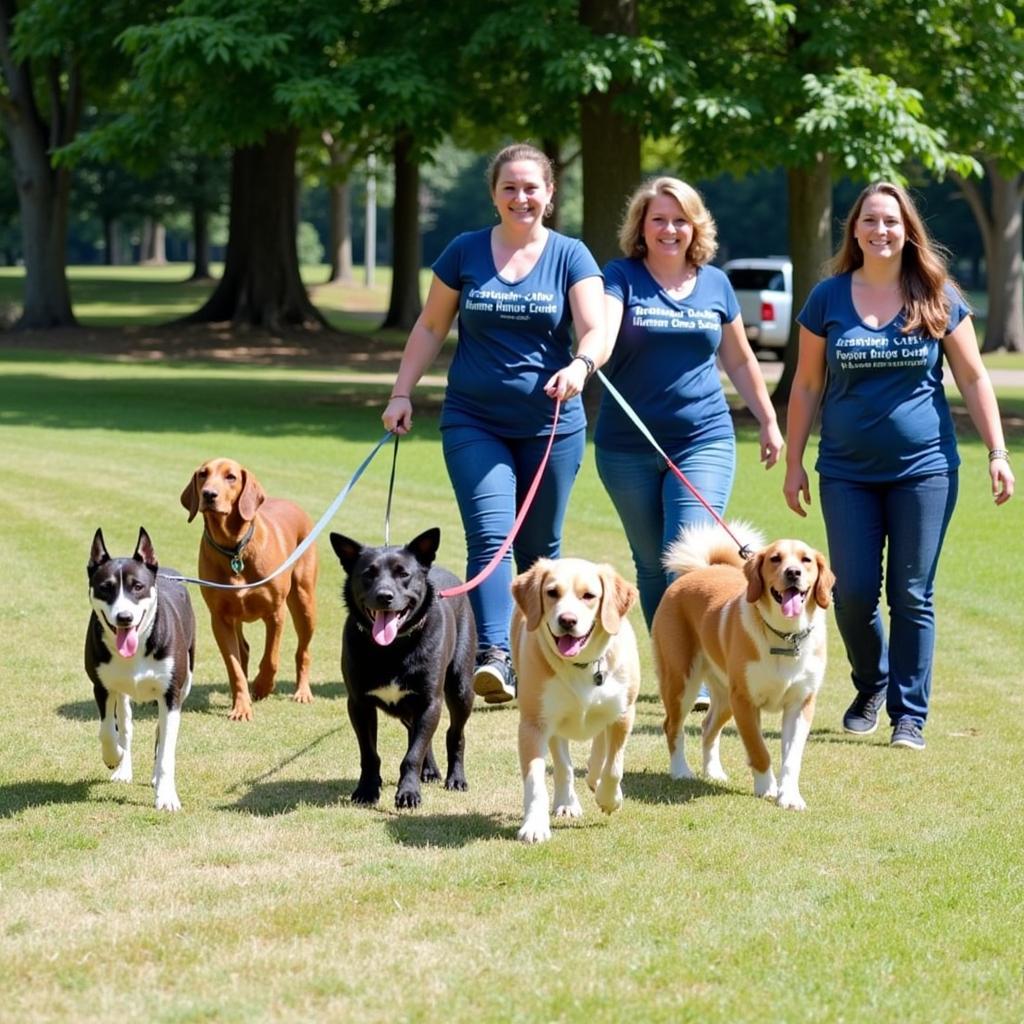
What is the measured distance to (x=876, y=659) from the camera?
796 centimetres

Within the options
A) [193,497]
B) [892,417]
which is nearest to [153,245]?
[193,497]

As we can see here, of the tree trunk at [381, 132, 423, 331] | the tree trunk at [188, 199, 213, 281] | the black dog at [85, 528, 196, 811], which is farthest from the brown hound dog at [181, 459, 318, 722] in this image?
the tree trunk at [188, 199, 213, 281]

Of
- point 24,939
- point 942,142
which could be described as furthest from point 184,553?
point 942,142

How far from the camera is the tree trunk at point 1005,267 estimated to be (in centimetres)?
3738

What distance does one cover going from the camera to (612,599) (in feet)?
19.1

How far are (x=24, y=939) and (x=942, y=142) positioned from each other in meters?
18.3

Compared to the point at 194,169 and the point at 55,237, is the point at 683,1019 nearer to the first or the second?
the point at 55,237

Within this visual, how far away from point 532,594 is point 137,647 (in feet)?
5.08

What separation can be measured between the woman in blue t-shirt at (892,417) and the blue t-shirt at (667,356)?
0.40 metres

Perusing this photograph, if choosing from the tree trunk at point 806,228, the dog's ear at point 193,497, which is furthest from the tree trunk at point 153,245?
the dog's ear at point 193,497

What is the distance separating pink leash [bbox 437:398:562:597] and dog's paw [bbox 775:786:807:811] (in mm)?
1447

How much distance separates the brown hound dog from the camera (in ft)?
26.2

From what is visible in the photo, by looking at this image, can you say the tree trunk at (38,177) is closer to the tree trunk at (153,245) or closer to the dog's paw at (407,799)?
the dog's paw at (407,799)

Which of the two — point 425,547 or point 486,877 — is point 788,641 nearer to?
point 425,547
